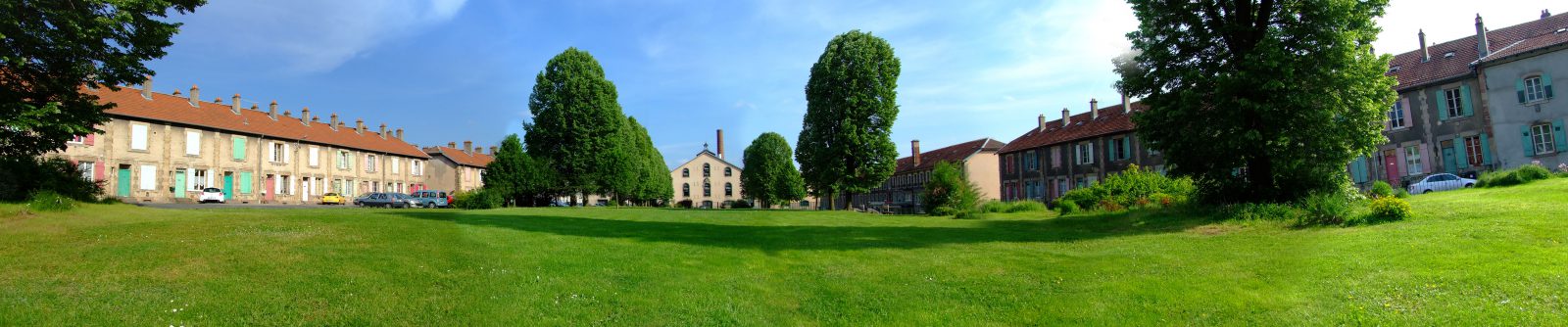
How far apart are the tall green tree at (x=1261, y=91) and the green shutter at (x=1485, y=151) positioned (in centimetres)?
2371

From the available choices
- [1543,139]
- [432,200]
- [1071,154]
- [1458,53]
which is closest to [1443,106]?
[1458,53]

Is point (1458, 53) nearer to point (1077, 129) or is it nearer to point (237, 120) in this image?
point (1077, 129)

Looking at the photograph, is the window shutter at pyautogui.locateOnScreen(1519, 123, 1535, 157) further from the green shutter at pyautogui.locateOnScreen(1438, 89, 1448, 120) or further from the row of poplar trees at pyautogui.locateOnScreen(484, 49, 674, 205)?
the row of poplar trees at pyautogui.locateOnScreen(484, 49, 674, 205)

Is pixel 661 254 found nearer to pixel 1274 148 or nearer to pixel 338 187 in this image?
pixel 1274 148

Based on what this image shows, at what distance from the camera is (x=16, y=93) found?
55.5ft

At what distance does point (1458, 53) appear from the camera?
119ft

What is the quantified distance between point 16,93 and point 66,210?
9.16 ft

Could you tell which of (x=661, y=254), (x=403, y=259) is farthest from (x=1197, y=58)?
(x=403, y=259)

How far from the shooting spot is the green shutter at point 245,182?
47000mm

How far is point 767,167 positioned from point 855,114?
41.4 m

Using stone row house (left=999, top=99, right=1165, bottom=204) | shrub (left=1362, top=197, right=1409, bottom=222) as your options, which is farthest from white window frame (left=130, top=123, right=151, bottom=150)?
stone row house (left=999, top=99, right=1165, bottom=204)

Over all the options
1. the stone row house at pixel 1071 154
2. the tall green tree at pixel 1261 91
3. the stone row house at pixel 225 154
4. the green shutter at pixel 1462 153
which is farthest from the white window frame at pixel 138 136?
the green shutter at pixel 1462 153

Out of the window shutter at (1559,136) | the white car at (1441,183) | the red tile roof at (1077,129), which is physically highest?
the red tile roof at (1077,129)

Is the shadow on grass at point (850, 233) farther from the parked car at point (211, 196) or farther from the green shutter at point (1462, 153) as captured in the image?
the parked car at point (211, 196)
